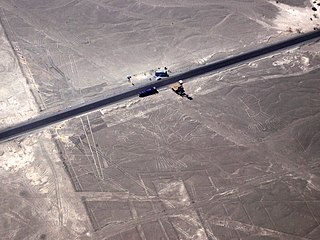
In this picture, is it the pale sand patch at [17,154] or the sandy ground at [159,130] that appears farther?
the pale sand patch at [17,154]

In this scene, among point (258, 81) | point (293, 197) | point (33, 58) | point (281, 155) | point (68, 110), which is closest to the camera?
point (293, 197)

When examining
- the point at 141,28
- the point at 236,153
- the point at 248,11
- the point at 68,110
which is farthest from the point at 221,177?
the point at 248,11

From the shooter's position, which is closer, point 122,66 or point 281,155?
point 281,155

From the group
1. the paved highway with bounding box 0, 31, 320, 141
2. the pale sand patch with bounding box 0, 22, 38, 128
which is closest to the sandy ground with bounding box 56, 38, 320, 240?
the paved highway with bounding box 0, 31, 320, 141

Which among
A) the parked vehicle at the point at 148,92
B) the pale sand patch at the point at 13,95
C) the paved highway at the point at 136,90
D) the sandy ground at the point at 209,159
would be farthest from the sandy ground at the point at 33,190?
the parked vehicle at the point at 148,92

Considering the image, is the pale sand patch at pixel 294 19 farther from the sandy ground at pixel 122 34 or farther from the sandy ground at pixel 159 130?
the sandy ground at pixel 159 130

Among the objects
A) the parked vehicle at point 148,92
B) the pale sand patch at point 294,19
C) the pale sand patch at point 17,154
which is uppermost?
the pale sand patch at point 294,19

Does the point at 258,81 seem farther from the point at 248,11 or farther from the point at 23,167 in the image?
the point at 23,167
